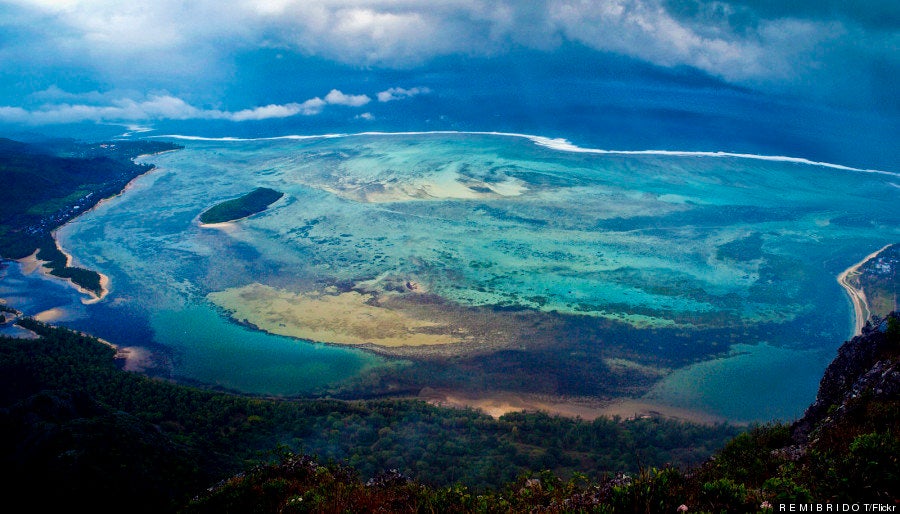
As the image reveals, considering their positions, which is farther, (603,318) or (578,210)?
(578,210)

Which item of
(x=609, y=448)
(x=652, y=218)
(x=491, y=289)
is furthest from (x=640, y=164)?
(x=609, y=448)

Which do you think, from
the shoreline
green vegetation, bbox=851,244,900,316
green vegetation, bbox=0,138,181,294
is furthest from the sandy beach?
green vegetation, bbox=0,138,181,294

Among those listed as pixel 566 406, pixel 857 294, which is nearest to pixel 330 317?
pixel 566 406

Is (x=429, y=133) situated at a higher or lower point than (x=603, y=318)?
higher

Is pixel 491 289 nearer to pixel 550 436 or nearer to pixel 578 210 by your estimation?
pixel 550 436

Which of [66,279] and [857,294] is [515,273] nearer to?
[857,294]
